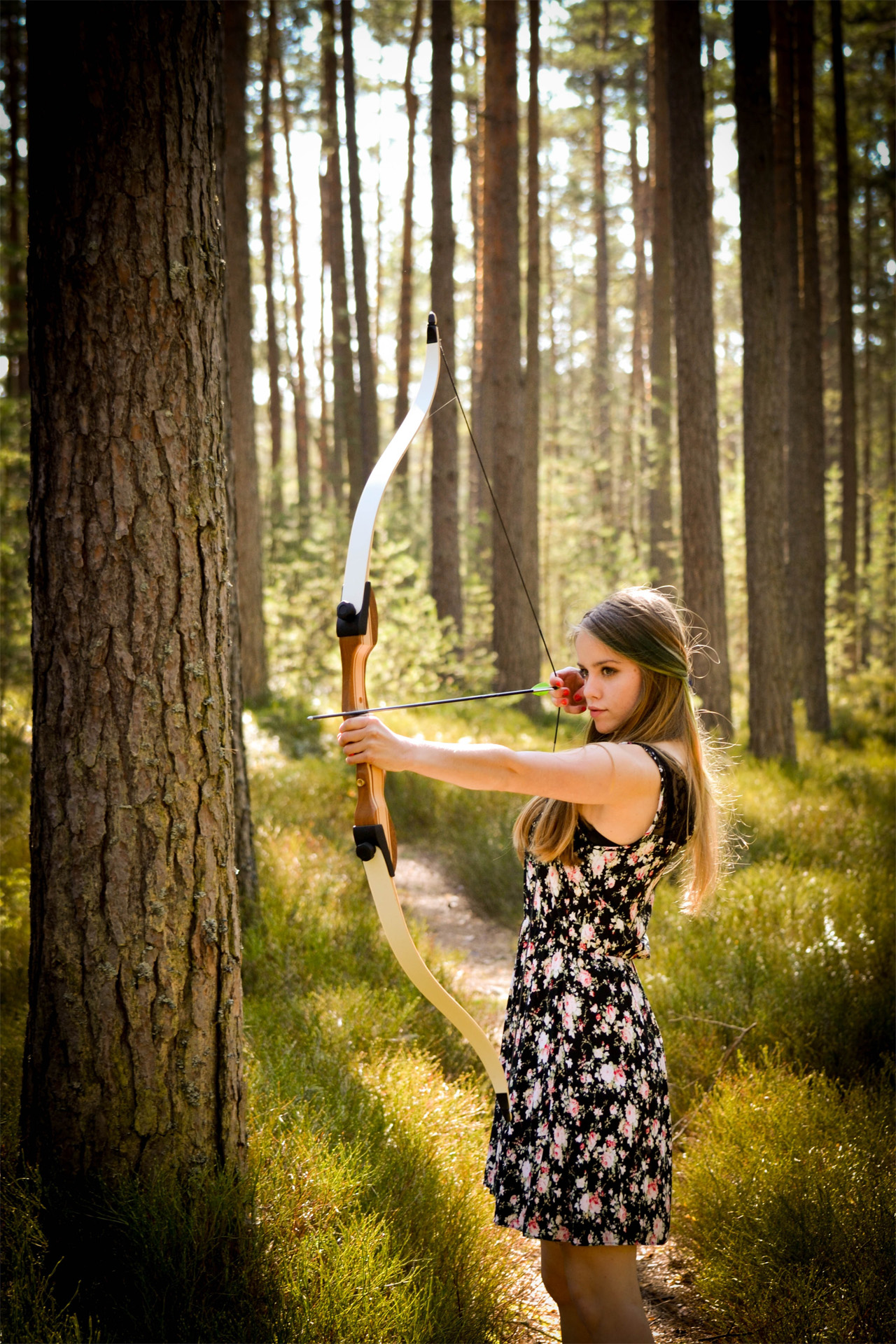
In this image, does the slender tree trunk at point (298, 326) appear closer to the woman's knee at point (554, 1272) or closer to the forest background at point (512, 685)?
the forest background at point (512, 685)

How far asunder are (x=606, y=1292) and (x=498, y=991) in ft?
8.51

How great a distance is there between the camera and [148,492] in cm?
207

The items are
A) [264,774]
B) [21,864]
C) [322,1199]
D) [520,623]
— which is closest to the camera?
[322,1199]

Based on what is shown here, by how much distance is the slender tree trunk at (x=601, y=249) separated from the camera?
18.4 meters

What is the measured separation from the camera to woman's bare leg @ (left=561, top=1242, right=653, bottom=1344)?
1.70 meters

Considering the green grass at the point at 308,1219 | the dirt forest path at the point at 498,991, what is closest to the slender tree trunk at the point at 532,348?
the dirt forest path at the point at 498,991

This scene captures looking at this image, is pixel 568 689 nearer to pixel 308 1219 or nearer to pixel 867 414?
pixel 308 1219

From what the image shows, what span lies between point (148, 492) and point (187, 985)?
116cm

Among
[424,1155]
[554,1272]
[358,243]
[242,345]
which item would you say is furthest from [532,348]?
[554,1272]

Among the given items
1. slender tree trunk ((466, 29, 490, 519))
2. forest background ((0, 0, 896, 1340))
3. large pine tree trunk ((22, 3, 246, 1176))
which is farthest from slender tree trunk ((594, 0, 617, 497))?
large pine tree trunk ((22, 3, 246, 1176))

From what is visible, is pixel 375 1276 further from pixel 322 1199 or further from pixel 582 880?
pixel 582 880

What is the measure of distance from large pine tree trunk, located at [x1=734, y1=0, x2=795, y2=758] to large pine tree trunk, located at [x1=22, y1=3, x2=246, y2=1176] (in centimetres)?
591

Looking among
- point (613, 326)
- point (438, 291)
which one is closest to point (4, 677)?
point (438, 291)

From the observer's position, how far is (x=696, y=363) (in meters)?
7.51
